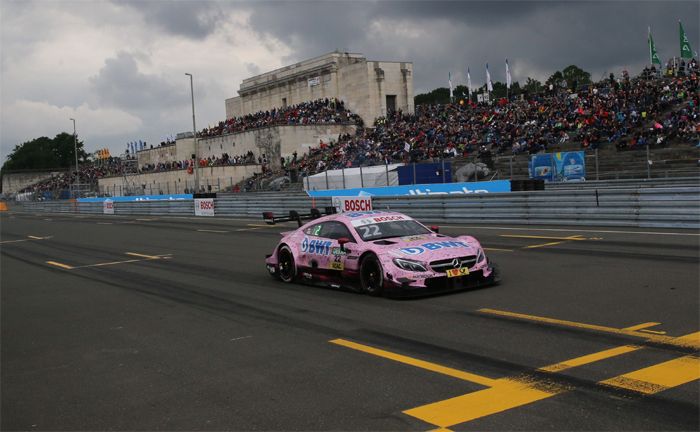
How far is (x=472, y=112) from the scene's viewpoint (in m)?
45.4

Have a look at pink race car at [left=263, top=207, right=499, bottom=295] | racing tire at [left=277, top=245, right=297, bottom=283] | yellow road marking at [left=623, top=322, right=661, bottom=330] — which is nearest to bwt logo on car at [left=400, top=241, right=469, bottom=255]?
Answer: pink race car at [left=263, top=207, right=499, bottom=295]

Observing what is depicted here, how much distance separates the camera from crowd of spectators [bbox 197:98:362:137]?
215ft

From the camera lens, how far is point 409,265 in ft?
31.9

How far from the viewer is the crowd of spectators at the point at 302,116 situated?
215ft

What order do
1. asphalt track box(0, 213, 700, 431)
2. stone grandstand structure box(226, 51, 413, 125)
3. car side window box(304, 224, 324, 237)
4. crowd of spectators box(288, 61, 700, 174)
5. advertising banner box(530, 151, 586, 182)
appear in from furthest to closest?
1. stone grandstand structure box(226, 51, 413, 125)
2. crowd of spectators box(288, 61, 700, 174)
3. advertising banner box(530, 151, 586, 182)
4. car side window box(304, 224, 324, 237)
5. asphalt track box(0, 213, 700, 431)

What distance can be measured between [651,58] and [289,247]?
4036 cm

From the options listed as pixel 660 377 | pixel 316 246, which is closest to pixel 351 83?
pixel 316 246

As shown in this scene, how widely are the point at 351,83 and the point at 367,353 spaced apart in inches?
2483

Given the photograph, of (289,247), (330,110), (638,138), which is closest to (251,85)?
(330,110)

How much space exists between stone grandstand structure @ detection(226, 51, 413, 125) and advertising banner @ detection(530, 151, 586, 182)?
119 ft

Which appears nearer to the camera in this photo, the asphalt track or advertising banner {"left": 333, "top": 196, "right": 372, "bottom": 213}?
the asphalt track

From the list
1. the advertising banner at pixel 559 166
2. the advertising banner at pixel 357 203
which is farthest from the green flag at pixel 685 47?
the advertising banner at pixel 357 203

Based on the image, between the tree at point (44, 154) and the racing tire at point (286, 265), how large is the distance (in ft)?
519

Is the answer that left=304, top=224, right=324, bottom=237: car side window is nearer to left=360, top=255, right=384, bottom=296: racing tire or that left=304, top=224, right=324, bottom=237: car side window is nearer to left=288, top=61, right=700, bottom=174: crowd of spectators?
left=360, top=255, right=384, bottom=296: racing tire
